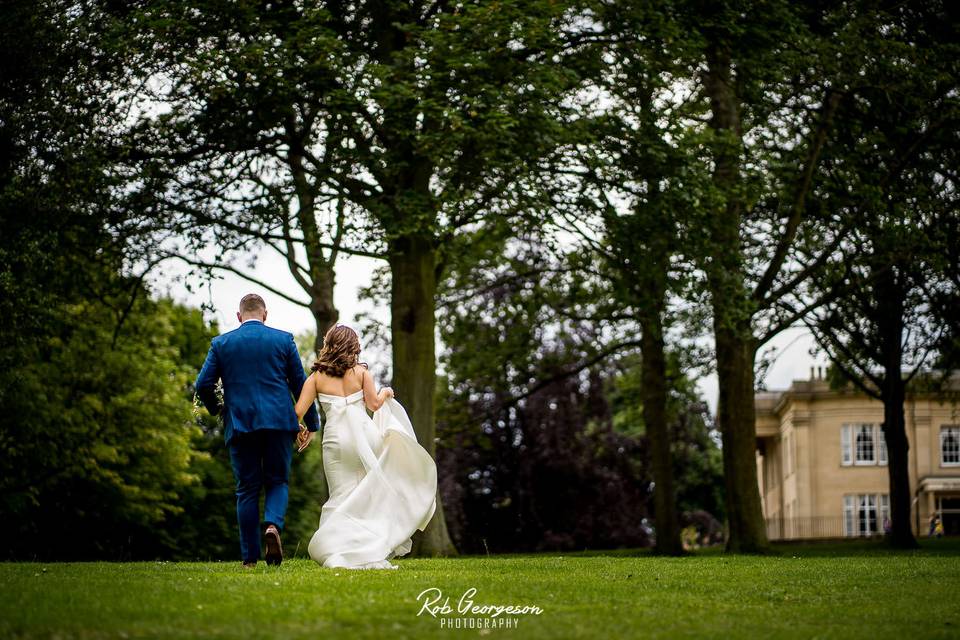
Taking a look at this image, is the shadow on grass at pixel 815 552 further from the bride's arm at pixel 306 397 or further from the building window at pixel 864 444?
the building window at pixel 864 444

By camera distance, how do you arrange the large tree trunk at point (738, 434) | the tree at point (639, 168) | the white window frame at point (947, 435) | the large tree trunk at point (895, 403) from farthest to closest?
the white window frame at point (947, 435) < the large tree trunk at point (895, 403) < the large tree trunk at point (738, 434) < the tree at point (639, 168)

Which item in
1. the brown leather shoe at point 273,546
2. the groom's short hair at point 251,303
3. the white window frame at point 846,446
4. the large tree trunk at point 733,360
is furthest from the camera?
the white window frame at point 846,446

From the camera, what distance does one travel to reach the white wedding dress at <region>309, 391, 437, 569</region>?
39.4ft

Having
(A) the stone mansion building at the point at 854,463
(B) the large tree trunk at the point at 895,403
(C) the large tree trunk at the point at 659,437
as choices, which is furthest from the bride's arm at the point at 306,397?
(A) the stone mansion building at the point at 854,463

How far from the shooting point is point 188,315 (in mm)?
53062

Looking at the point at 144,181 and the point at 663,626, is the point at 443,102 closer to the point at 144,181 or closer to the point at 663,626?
the point at 144,181

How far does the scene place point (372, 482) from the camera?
12297mm

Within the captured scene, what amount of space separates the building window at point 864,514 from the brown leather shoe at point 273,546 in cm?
6430

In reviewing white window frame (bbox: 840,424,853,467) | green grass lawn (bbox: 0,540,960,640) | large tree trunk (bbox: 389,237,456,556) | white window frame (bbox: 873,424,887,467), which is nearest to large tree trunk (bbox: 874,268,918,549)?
large tree trunk (bbox: 389,237,456,556)

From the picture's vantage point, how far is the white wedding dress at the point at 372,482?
12.0 metres

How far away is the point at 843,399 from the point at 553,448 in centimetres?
3403

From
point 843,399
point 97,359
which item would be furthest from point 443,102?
point 843,399

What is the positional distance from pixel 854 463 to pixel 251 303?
66239mm

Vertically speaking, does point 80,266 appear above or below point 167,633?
above
